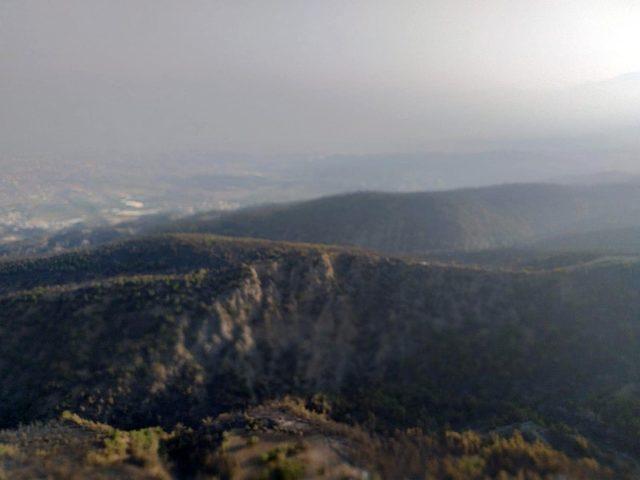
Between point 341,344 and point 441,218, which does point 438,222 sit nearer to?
point 441,218

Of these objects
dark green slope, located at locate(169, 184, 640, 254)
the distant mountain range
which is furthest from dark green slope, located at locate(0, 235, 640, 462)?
dark green slope, located at locate(169, 184, 640, 254)

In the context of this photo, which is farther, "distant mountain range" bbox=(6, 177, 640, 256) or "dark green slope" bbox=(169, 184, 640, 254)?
"dark green slope" bbox=(169, 184, 640, 254)

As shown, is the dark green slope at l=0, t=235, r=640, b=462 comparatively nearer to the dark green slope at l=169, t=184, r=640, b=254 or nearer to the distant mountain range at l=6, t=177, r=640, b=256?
the distant mountain range at l=6, t=177, r=640, b=256

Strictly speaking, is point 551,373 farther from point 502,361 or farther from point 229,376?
point 229,376

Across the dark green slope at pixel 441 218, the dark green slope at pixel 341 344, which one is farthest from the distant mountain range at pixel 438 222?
the dark green slope at pixel 341 344

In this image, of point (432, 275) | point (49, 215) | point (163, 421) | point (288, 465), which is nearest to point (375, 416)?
point (288, 465)

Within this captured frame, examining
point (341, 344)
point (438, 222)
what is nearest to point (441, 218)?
point (438, 222)
